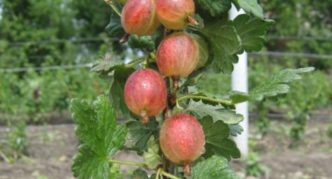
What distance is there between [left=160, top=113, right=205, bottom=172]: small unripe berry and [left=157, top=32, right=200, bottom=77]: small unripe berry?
2.2 inches

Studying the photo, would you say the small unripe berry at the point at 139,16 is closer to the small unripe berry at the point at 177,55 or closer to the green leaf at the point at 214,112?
the small unripe berry at the point at 177,55

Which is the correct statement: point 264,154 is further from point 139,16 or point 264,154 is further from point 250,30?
point 139,16

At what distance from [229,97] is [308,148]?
3.98 metres

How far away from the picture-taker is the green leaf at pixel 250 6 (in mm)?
849

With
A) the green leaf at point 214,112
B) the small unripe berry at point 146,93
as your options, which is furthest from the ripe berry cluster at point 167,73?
the green leaf at point 214,112

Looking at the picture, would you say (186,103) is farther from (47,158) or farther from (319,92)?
(319,92)

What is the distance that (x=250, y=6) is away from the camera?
2.82ft

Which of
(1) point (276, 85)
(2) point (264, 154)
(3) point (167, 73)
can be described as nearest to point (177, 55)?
(3) point (167, 73)

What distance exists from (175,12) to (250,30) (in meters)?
0.18

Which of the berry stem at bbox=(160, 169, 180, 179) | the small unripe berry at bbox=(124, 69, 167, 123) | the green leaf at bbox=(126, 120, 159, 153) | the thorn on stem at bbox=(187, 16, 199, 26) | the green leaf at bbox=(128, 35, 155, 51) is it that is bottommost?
the berry stem at bbox=(160, 169, 180, 179)

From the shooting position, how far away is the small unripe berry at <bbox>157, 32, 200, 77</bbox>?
830mm

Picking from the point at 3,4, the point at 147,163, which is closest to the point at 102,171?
the point at 147,163

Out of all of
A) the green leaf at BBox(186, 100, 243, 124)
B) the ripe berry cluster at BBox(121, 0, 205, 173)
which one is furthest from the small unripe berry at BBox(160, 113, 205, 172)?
the green leaf at BBox(186, 100, 243, 124)

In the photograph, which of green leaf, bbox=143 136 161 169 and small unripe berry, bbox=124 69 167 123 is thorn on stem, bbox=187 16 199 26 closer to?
small unripe berry, bbox=124 69 167 123
